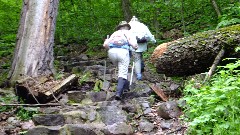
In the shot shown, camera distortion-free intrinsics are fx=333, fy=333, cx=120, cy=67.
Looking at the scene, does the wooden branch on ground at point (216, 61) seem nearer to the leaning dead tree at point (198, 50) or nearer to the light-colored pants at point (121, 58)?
the leaning dead tree at point (198, 50)

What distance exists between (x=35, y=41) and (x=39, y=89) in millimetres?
1641

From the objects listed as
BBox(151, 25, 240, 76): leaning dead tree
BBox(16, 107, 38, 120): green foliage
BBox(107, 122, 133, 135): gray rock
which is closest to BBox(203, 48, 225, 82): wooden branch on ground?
BBox(151, 25, 240, 76): leaning dead tree

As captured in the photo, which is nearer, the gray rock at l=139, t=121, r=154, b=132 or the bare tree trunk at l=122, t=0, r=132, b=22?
the gray rock at l=139, t=121, r=154, b=132

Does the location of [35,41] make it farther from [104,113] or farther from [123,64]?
[104,113]

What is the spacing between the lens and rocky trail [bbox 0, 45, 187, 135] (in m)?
5.43

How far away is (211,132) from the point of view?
3.91 metres

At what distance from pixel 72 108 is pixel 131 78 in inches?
88.0

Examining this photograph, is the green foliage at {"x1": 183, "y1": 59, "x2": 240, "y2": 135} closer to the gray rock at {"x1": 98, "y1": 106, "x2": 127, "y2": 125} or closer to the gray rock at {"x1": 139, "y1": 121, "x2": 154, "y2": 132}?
the gray rock at {"x1": 139, "y1": 121, "x2": 154, "y2": 132}

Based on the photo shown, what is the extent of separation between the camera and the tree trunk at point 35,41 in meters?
7.97

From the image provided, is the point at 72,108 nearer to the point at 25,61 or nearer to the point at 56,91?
the point at 56,91

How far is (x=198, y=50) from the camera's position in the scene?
596cm

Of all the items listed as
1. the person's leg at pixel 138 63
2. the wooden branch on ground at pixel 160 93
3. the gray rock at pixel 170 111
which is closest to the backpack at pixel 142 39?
the person's leg at pixel 138 63

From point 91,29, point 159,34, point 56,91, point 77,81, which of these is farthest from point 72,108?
point 91,29

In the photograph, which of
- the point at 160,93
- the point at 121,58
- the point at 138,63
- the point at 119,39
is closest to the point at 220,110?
the point at 160,93
